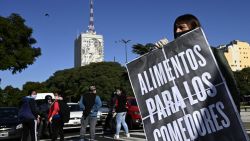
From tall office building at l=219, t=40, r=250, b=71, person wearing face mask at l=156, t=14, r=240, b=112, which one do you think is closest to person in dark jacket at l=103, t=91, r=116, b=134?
Result: person wearing face mask at l=156, t=14, r=240, b=112

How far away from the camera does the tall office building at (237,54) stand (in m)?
173

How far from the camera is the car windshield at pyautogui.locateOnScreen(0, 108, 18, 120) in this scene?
53.1 feet

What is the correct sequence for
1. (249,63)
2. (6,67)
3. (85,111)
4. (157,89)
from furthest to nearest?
(249,63) → (6,67) → (85,111) → (157,89)

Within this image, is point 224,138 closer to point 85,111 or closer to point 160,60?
point 160,60

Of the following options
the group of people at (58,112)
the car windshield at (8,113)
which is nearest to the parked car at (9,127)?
the car windshield at (8,113)

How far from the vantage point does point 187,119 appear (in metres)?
2.90

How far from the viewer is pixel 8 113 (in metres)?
16.6

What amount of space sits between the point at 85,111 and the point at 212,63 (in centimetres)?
893

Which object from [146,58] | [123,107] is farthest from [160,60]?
[123,107]

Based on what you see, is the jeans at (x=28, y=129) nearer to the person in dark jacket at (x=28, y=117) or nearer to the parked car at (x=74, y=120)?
the person in dark jacket at (x=28, y=117)

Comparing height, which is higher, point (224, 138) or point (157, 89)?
point (157, 89)

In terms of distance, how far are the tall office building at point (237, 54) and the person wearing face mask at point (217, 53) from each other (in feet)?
563

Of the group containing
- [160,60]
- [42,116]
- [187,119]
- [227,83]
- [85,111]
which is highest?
[42,116]

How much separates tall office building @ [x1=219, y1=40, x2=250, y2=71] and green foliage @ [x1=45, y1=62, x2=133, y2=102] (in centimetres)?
9517
